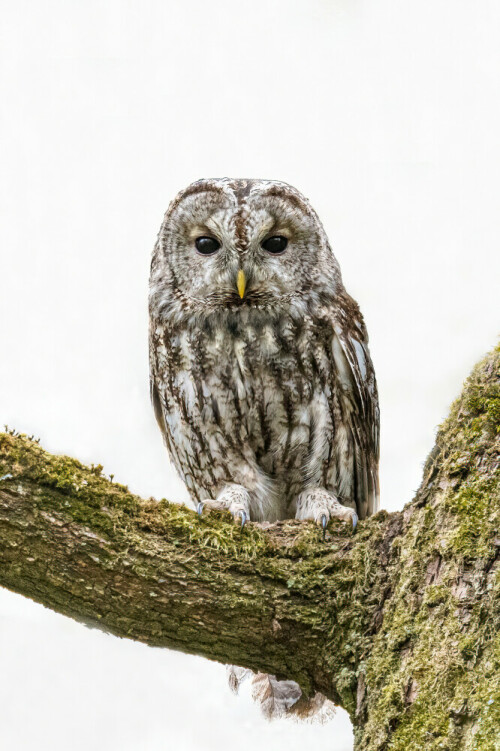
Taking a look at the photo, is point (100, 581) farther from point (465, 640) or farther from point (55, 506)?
point (465, 640)

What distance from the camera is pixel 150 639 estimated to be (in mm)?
2449

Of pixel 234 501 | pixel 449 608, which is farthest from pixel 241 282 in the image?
pixel 449 608

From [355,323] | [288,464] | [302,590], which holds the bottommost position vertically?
[302,590]

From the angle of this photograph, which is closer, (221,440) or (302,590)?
(302,590)

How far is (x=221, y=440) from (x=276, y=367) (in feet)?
1.44

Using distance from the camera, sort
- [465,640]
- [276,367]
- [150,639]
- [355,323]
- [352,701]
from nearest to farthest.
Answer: [465,640] < [352,701] < [150,639] < [276,367] < [355,323]

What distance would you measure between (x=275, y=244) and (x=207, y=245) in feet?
1.06

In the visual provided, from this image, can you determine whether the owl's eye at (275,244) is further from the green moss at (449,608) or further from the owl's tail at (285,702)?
the owl's tail at (285,702)

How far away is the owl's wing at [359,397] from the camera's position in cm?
358

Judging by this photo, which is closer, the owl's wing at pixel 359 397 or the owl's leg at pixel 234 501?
the owl's leg at pixel 234 501

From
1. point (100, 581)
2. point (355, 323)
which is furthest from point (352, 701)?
point (355, 323)

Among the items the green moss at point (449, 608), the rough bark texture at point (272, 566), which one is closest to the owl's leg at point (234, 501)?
the rough bark texture at point (272, 566)

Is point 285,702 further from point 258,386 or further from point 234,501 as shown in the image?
point 258,386

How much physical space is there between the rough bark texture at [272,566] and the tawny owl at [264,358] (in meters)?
0.93
